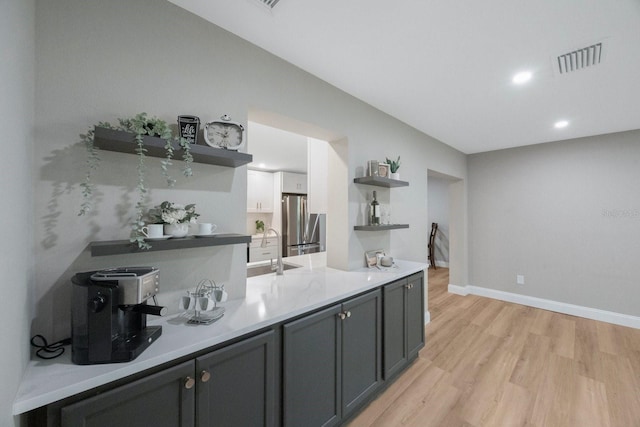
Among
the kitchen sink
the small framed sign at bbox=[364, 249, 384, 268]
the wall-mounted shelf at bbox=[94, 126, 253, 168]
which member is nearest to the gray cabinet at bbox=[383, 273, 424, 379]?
the small framed sign at bbox=[364, 249, 384, 268]

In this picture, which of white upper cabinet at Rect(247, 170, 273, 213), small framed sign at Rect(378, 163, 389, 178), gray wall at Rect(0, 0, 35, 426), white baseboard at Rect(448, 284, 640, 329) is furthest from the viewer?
white upper cabinet at Rect(247, 170, 273, 213)

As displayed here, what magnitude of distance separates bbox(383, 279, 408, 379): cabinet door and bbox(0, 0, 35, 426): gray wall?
1919mm

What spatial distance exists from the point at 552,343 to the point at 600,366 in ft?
1.50

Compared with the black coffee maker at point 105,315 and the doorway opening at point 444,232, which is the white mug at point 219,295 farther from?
the doorway opening at point 444,232

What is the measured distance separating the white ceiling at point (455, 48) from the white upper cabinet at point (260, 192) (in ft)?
12.6

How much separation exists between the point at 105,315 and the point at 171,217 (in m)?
0.49

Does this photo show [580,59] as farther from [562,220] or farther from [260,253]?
[260,253]

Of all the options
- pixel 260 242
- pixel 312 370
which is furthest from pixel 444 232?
pixel 312 370

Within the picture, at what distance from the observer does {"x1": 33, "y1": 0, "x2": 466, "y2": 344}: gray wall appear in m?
1.07

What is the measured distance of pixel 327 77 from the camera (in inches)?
83.2

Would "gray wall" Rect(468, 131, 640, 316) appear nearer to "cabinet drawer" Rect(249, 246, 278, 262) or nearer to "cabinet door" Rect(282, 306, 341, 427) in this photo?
"cabinet door" Rect(282, 306, 341, 427)

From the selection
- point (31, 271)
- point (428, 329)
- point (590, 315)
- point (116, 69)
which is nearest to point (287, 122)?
point (116, 69)

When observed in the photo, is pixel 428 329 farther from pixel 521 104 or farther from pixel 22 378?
pixel 22 378

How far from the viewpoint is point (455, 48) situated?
1.74 m
